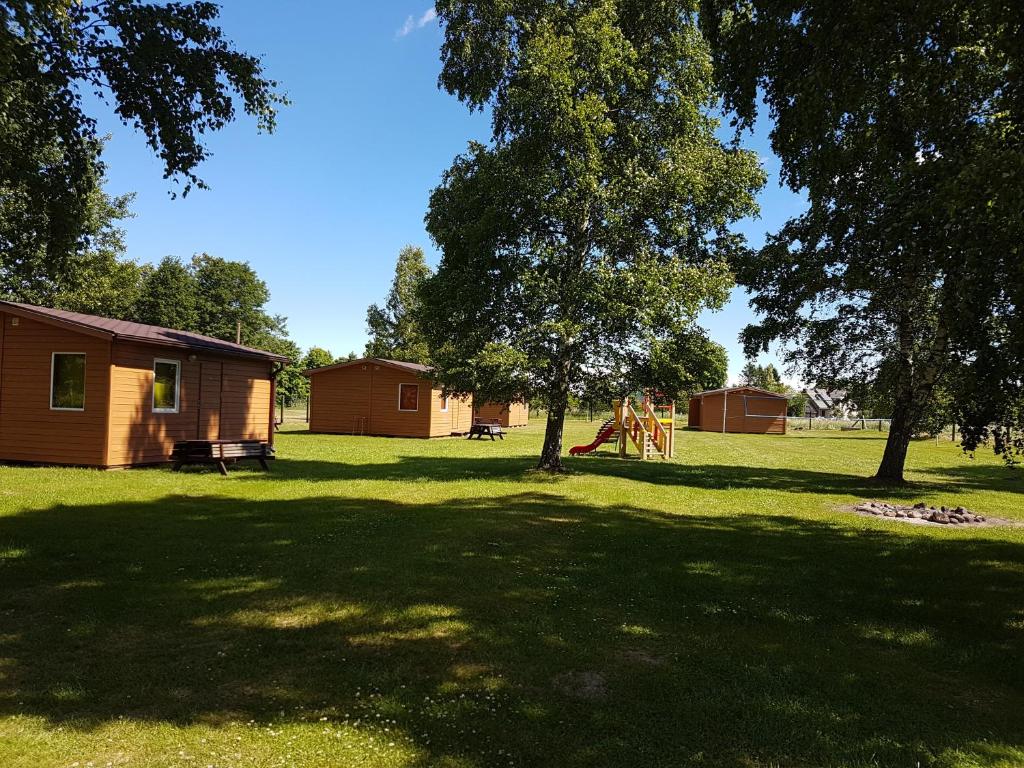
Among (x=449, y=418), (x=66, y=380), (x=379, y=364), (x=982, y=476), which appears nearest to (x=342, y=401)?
(x=379, y=364)

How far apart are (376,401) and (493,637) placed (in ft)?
87.6

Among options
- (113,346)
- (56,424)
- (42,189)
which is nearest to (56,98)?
(42,189)

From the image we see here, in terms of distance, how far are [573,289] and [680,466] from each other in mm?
8429

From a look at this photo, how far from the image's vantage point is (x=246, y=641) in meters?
4.82

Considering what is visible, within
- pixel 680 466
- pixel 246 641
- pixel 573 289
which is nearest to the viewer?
pixel 246 641

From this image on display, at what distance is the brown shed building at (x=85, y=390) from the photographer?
14.5 metres

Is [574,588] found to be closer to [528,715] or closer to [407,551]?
[407,551]

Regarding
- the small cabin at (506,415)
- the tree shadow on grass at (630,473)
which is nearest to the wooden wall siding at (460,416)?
the small cabin at (506,415)

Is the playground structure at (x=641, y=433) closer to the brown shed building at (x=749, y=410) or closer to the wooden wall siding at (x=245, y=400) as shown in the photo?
the wooden wall siding at (x=245, y=400)

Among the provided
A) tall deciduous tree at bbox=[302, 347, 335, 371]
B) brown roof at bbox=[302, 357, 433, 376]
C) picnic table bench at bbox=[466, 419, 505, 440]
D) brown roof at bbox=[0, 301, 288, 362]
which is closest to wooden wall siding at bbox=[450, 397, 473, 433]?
picnic table bench at bbox=[466, 419, 505, 440]

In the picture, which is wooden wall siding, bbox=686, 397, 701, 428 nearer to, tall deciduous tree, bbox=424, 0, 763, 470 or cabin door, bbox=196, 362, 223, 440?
tall deciduous tree, bbox=424, 0, 763, 470

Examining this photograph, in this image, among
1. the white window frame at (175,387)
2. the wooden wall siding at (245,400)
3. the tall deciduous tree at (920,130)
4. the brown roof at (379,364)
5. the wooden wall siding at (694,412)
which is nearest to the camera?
the tall deciduous tree at (920,130)

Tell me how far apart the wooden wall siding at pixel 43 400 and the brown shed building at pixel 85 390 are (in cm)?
2

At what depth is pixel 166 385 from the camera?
53.0 ft
